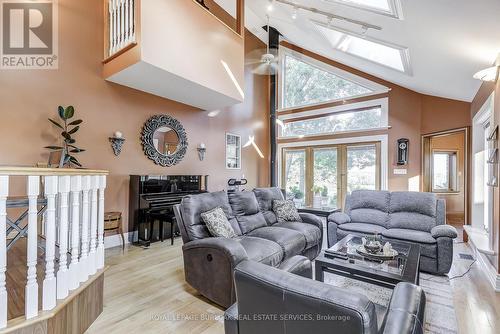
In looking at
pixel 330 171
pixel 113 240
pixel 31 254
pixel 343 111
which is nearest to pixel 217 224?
pixel 31 254

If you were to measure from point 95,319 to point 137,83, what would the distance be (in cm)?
352

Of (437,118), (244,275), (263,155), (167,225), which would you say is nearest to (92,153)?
(167,225)

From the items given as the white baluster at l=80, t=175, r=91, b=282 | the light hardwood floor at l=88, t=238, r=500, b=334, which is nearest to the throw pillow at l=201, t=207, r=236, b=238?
the light hardwood floor at l=88, t=238, r=500, b=334

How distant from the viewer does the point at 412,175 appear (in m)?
5.56

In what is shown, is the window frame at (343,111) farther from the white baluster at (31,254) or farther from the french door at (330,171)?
the white baluster at (31,254)

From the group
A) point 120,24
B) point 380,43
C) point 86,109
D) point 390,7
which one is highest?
point 120,24

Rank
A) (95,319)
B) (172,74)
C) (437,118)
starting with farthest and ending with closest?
(437,118), (172,74), (95,319)

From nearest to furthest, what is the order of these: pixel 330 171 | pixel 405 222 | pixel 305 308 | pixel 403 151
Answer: pixel 305 308 < pixel 405 222 < pixel 403 151 < pixel 330 171

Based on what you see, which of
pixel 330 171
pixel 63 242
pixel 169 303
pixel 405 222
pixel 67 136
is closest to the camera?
pixel 63 242

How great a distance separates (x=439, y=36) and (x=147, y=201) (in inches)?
185

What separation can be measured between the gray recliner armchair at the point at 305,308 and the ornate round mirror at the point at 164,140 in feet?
13.3

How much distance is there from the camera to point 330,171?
6.72 m

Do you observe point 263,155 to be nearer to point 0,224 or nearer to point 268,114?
point 268,114

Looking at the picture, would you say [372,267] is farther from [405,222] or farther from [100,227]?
[100,227]
